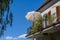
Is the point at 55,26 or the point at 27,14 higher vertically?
the point at 27,14

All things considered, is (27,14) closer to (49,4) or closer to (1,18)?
(49,4)

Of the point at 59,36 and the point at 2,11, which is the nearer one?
the point at 2,11

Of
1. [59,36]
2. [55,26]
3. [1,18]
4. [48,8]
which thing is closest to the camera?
[1,18]

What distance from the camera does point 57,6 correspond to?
2336 centimetres

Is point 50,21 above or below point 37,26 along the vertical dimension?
below

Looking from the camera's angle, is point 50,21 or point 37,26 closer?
point 50,21

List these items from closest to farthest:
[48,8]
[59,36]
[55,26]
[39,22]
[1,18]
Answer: [1,18]
[55,26]
[59,36]
[39,22]
[48,8]

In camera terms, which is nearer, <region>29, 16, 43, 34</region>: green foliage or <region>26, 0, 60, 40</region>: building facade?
<region>26, 0, 60, 40</region>: building facade

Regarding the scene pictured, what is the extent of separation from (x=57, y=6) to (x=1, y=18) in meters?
9.82

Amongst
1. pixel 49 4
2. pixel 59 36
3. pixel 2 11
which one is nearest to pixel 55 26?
pixel 59 36

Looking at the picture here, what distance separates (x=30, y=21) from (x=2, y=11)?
1343cm

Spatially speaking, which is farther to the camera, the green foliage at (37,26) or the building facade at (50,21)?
the green foliage at (37,26)

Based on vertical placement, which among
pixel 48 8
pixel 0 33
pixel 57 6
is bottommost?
pixel 0 33

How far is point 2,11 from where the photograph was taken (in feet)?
48.6
